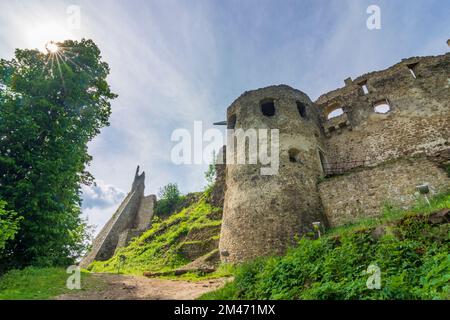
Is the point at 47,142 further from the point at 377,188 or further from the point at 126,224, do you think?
the point at 126,224

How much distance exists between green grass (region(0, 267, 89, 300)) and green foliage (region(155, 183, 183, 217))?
16.9 m

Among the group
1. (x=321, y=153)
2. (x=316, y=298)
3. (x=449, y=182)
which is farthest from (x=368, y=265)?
(x=321, y=153)

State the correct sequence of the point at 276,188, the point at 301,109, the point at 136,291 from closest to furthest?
the point at 136,291 → the point at 276,188 → the point at 301,109

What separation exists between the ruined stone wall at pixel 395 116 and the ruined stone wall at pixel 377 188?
316 centimetres

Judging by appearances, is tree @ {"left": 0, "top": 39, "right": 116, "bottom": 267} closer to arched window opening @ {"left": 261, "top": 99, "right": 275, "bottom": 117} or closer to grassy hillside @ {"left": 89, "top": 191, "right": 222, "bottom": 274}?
grassy hillside @ {"left": 89, "top": 191, "right": 222, "bottom": 274}

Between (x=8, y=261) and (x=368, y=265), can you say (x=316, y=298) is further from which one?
(x=8, y=261)

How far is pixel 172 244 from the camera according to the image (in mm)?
15633

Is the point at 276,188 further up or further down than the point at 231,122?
further down

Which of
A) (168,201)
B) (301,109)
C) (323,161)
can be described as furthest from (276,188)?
(168,201)

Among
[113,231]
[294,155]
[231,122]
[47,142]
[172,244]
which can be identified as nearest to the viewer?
[47,142]

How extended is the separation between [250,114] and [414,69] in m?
9.91

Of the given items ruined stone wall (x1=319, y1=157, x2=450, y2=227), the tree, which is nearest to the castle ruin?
ruined stone wall (x1=319, y1=157, x2=450, y2=227)

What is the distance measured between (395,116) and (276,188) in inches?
317

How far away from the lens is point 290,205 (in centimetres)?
1080
